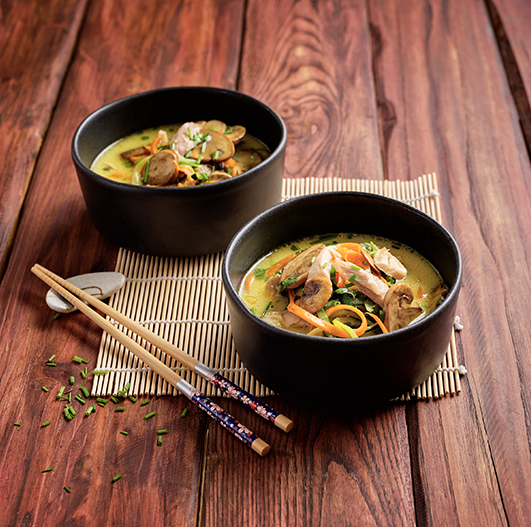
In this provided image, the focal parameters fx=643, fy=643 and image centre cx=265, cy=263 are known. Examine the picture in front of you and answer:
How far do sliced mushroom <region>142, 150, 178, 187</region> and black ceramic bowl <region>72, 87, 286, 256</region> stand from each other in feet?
0.57

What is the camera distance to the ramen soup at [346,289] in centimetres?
163

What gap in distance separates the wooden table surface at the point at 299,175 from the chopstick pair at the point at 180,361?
47 millimetres

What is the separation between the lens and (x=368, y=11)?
3502 millimetres

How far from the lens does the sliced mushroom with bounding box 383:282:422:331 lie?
160 centimetres

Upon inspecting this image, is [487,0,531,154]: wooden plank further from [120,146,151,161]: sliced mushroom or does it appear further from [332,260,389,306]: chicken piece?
[120,146,151,161]: sliced mushroom

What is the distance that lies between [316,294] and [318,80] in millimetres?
1732

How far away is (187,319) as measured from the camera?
196 centimetres

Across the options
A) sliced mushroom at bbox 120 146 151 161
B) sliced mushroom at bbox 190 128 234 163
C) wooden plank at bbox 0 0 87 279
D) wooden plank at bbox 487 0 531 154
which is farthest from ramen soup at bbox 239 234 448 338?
wooden plank at bbox 487 0 531 154

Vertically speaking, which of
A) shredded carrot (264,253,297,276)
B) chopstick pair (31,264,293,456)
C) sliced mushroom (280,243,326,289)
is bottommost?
chopstick pair (31,264,293,456)

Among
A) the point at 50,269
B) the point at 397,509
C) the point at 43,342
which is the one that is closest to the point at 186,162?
the point at 50,269

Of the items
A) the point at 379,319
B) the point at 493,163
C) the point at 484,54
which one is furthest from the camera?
the point at 484,54

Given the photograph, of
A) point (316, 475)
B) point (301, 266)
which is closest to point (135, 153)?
point (301, 266)

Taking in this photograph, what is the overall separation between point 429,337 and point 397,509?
1.28ft

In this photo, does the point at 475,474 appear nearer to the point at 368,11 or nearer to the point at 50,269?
the point at 50,269
